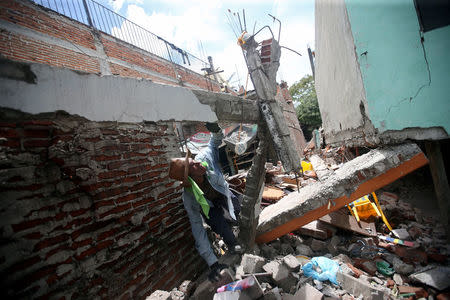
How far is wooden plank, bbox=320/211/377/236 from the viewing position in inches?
116

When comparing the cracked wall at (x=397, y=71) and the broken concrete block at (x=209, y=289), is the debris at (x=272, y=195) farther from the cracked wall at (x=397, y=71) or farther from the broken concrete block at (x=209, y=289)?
the broken concrete block at (x=209, y=289)

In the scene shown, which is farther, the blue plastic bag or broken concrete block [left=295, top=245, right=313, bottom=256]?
broken concrete block [left=295, top=245, right=313, bottom=256]

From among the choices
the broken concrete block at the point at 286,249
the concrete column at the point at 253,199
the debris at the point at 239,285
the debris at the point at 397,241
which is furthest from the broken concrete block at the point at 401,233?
the debris at the point at 239,285

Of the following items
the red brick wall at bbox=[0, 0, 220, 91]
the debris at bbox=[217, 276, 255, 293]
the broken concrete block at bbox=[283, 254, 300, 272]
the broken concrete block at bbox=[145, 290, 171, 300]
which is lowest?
the broken concrete block at bbox=[283, 254, 300, 272]

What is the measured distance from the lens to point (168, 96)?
1.79 m

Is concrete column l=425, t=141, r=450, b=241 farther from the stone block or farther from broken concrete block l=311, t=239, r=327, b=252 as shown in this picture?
the stone block

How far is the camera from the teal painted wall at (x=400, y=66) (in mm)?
2242

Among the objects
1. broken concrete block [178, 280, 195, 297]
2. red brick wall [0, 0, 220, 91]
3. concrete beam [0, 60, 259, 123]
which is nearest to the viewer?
concrete beam [0, 60, 259, 123]

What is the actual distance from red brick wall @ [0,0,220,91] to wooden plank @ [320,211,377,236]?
5.40m

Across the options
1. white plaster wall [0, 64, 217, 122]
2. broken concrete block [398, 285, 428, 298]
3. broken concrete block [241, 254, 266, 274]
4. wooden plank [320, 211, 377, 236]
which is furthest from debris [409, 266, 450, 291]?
white plaster wall [0, 64, 217, 122]

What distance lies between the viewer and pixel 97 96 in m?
1.36

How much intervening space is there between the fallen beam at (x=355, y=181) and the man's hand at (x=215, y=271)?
1.09 m

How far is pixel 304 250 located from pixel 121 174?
2.86m

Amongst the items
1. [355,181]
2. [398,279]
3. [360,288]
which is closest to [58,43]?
[355,181]
